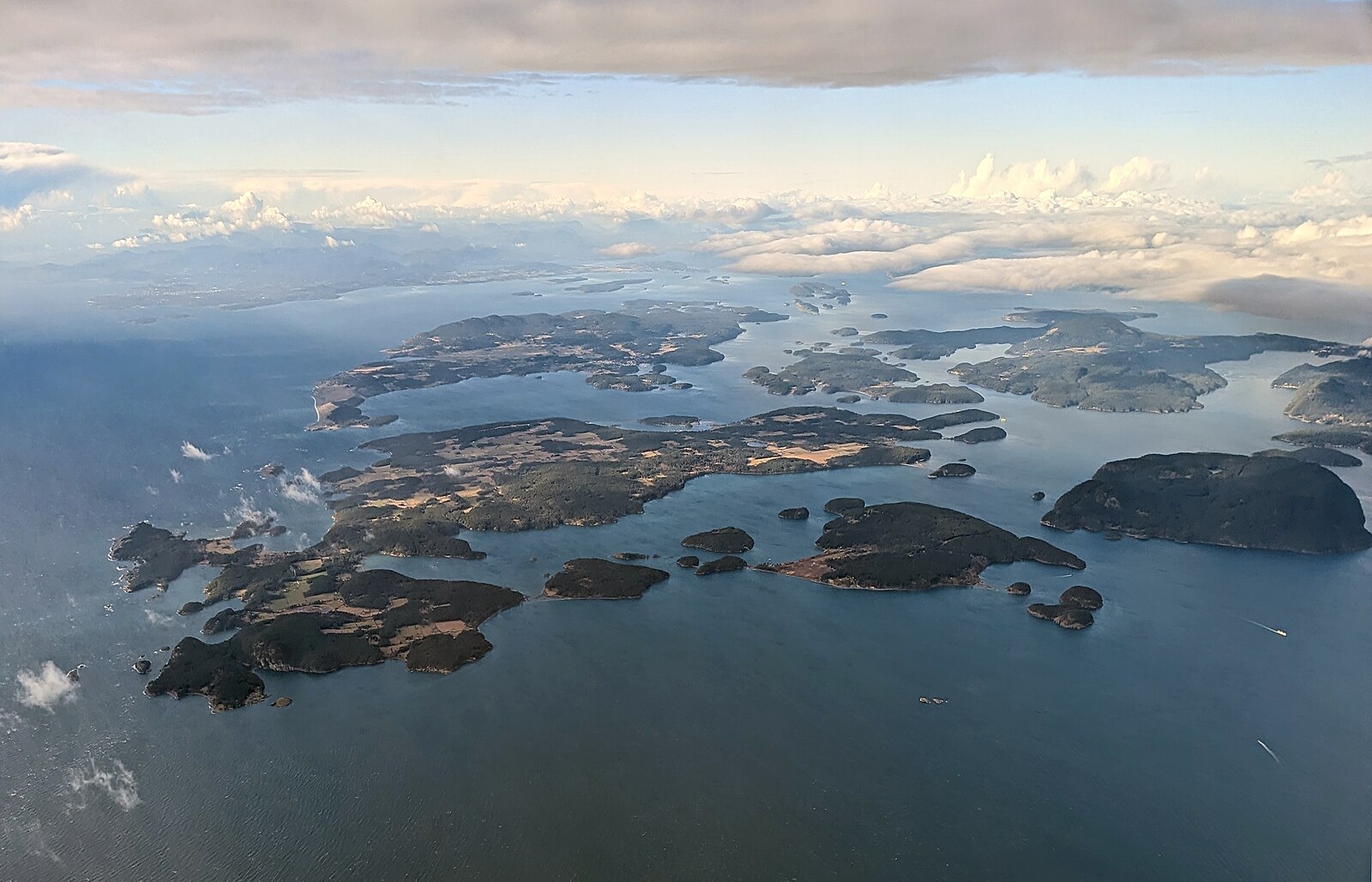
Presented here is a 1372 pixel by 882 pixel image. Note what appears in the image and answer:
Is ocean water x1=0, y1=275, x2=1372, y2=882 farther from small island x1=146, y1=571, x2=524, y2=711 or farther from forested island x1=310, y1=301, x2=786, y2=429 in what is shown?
forested island x1=310, y1=301, x2=786, y2=429

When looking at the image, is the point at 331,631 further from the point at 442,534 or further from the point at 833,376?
the point at 833,376

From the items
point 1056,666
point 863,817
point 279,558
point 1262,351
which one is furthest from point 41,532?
point 1262,351

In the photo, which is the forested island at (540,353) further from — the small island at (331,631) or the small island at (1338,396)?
the small island at (1338,396)

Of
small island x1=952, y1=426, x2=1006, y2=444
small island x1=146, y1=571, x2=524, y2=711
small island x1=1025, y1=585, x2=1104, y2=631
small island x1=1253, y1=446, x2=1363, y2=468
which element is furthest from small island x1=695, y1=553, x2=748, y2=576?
small island x1=1253, y1=446, x2=1363, y2=468

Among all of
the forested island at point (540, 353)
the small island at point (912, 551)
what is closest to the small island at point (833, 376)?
the forested island at point (540, 353)

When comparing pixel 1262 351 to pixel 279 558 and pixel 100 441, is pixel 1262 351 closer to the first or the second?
pixel 279 558

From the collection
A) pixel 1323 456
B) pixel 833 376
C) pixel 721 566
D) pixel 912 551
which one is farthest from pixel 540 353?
pixel 1323 456
